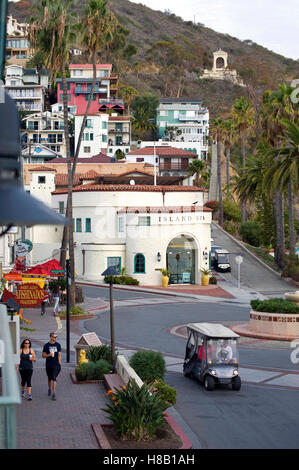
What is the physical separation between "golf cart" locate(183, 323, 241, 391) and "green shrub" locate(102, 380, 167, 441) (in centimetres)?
558

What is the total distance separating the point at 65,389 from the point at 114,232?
36.5 m

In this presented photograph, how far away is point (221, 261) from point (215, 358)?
1606 inches

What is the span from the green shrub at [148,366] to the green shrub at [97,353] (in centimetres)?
329

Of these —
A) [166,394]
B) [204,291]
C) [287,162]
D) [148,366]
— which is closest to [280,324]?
[148,366]

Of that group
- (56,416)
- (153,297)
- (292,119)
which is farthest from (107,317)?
(292,119)

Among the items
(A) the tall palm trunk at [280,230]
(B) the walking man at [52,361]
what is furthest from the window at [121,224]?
(B) the walking man at [52,361]

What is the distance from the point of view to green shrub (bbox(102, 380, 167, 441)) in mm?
14203

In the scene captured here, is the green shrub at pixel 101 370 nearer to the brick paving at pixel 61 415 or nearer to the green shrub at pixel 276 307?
the brick paving at pixel 61 415

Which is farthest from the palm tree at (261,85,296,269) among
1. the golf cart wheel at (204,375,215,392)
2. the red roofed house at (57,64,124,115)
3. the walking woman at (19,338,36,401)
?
the red roofed house at (57,64,124,115)

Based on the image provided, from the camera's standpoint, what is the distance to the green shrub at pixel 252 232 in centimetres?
7438

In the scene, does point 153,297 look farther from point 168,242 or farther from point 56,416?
point 56,416

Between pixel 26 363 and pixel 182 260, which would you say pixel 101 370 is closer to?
pixel 26 363

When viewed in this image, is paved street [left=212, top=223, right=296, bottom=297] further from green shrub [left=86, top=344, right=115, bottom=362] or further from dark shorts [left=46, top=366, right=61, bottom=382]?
dark shorts [left=46, top=366, right=61, bottom=382]

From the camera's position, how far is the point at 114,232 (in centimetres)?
5578
